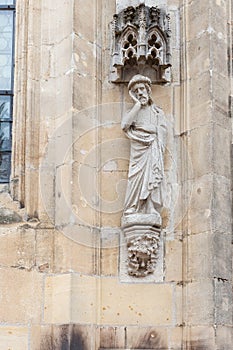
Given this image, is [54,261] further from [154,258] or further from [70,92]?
[70,92]

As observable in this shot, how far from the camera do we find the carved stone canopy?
7496mm

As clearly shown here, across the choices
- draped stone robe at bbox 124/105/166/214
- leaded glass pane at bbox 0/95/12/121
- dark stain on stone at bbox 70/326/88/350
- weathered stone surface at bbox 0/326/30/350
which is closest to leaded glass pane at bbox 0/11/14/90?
leaded glass pane at bbox 0/95/12/121

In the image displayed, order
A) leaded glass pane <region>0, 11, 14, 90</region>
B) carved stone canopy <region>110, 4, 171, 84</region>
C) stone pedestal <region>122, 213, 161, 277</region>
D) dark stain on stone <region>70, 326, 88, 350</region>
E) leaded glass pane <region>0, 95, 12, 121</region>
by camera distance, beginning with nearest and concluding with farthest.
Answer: dark stain on stone <region>70, 326, 88, 350</region>
stone pedestal <region>122, 213, 161, 277</region>
carved stone canopy <region>110, 4, 171, 84</region>
leaded glass pane <region>0, 95, 12, 121</region>
leaded glass pane <region>0, 11, 14, 90</region>

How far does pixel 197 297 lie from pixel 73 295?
0.98 metres

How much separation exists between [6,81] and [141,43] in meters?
1.34

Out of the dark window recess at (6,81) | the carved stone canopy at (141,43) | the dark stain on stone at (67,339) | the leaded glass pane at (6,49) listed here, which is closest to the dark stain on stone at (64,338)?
the dark stain on stone at (67,339)

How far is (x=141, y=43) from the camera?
293 inches

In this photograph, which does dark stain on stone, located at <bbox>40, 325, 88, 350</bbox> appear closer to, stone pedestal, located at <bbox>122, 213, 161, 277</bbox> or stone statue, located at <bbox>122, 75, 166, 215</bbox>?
stone pedestal, located at <bbox>122, 213, 161, 277</bbox>

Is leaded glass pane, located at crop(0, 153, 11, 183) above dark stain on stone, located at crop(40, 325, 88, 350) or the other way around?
above

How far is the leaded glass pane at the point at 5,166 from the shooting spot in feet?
25.4

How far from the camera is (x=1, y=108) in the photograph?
25.9 ft

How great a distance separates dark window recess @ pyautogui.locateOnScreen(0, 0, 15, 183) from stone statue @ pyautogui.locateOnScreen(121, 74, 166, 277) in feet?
3.60

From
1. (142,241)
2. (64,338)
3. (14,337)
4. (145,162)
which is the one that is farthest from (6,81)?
(64,338)

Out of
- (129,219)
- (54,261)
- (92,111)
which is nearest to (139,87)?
(92,111)
